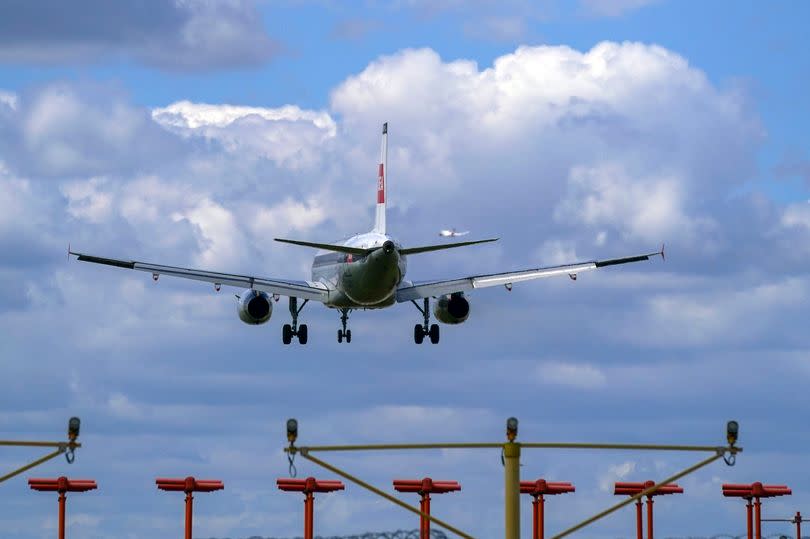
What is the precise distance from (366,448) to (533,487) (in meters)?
24.4

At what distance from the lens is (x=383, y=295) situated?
110438 mm

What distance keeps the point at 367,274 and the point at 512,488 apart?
7219 centimetres

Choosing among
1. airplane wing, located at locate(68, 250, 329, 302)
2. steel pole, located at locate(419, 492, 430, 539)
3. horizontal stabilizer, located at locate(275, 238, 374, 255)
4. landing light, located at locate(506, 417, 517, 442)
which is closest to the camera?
landing light, located at locate(506, 417, 517, 442)

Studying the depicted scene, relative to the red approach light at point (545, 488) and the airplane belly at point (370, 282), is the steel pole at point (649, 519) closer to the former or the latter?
the red approach light at point (545, 488)

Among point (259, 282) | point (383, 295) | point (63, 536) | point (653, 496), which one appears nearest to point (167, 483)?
point (63, 536)

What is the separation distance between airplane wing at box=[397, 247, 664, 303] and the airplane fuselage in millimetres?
4216

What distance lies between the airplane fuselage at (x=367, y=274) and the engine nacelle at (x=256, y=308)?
421cm

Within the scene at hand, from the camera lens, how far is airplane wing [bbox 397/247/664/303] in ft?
388

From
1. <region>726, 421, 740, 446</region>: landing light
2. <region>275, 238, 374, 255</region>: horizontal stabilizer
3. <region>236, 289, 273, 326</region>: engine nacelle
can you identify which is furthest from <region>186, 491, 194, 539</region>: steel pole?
<region>236, 289, 273, 326</region>: engine nacelle

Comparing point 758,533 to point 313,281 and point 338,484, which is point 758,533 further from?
point 313,281

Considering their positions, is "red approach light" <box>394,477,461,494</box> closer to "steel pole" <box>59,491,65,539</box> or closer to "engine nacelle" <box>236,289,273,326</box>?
"steel pole" <box>59,491,65,539</box>

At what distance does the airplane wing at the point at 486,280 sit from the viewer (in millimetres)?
118250

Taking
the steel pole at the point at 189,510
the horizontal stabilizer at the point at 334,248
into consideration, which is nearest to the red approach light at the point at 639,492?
the steel pole at the point at 189,510

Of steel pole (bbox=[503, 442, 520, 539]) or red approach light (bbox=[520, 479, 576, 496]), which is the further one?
red approach light (bbox=[520, 479, 576, 496])
